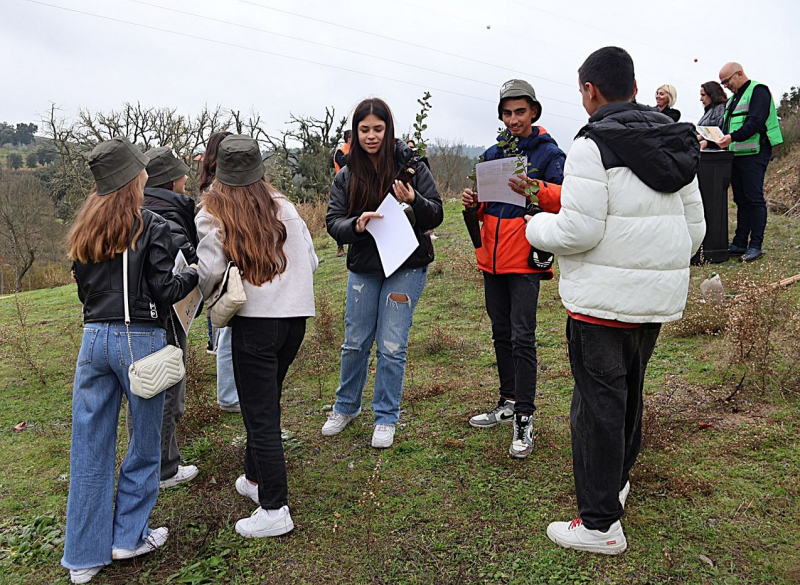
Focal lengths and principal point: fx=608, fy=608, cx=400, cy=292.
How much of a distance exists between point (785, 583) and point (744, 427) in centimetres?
146

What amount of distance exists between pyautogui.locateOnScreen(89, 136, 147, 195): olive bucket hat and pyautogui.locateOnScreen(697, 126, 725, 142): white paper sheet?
21.5ft

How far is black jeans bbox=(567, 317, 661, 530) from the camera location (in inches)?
102

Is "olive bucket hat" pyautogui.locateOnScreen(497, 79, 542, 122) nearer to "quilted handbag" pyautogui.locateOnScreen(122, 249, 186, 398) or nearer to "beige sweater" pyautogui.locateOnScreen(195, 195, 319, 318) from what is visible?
"beige sweater" pyautogui.locateOnScreen(195, 195, 319, 318)

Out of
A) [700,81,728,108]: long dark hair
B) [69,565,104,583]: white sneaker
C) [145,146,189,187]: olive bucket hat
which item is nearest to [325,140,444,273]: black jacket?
[145,146,189,187]: olive bucket hat

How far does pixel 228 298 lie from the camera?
9.23 ft

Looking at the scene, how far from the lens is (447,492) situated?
338 cm

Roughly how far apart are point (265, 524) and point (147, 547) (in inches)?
21.7

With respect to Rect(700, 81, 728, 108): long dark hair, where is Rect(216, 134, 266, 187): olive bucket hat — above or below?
Result: below

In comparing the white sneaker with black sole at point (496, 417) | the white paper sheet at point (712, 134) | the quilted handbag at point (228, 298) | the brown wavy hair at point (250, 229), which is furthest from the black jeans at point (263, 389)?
the white paper sheet at point (712, 134)

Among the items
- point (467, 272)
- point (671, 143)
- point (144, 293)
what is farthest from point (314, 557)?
point (467, 272)

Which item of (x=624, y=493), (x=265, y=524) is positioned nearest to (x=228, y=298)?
(x=265, y=524)

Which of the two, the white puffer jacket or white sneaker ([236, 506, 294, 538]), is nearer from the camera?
the white puffer jacket

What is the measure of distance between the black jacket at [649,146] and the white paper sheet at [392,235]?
140 cm

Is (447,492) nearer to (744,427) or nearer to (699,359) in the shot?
(744,427)
